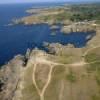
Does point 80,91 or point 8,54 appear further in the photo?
point 8,54

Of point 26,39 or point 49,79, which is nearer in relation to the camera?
point 49,79

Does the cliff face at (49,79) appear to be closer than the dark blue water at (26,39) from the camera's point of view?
Yes

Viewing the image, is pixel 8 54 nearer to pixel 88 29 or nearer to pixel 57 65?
pixel 57 65

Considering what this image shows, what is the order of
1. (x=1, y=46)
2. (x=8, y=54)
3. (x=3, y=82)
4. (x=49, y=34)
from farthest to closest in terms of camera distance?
(x=49, y=34), (x=1, y=46), (x=8, y=54), (x=3, y=82)

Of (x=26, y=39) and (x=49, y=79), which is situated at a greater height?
(x=49, y=79)

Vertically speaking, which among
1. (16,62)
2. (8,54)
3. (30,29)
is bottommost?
(30,29)

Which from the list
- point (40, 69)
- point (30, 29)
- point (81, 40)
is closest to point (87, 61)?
point (40, 69)

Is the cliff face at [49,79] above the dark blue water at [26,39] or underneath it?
above

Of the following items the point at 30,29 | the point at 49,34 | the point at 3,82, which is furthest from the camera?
the point at 30,29
